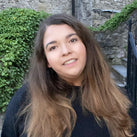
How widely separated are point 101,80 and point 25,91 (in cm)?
55

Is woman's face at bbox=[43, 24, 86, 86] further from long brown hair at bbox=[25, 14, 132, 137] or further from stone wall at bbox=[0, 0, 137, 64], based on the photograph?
stone wall at bbox=[0, 0, 137, 64]

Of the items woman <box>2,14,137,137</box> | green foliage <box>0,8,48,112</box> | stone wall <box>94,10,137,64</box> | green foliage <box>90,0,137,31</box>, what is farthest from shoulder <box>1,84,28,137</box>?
green foliage <box>90,0,137,31</box>

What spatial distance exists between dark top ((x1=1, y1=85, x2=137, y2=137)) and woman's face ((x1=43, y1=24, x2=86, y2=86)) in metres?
0.25

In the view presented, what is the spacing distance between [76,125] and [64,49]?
49cm

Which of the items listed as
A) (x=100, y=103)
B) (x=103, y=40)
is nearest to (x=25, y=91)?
(x=100, y=103)

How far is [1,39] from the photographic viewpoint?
3279 mm

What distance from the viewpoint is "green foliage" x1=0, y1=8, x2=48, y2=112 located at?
9.12 feet

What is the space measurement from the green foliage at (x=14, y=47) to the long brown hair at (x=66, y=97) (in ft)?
5.43

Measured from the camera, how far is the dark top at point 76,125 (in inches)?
44.6

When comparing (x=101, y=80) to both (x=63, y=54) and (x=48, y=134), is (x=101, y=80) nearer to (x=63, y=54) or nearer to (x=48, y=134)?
(x=63, y=54)

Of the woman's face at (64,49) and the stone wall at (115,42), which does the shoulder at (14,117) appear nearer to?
the woman's face at (64,49)

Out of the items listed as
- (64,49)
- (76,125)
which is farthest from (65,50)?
(76,125)

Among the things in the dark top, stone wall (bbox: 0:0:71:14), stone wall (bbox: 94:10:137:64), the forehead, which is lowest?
stone wall (bbox: 94:10:137:64)

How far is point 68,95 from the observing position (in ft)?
3.95
